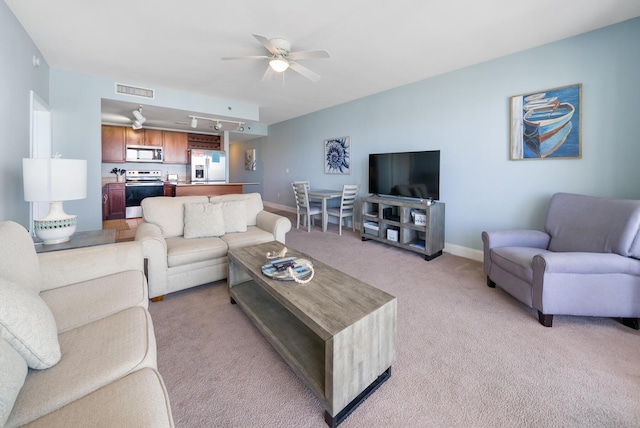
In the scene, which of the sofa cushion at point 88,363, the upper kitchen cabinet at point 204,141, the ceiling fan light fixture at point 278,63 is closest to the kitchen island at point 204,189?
the upper kitchen cabinet at point 204,141

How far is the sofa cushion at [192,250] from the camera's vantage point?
2.45 m

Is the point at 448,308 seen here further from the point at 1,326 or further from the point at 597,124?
the point at 1,326

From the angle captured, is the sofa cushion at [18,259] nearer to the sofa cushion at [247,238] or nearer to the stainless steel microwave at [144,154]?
the sofa cushion at [247,238]

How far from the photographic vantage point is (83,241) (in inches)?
89.9

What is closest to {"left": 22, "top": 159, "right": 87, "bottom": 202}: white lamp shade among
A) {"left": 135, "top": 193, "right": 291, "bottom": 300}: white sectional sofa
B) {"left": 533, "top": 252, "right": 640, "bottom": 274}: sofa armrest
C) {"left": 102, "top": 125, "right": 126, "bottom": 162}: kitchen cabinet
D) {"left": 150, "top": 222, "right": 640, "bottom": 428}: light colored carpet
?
{"left": 135, "top": 193, "right": 291, "bottom": 300}: white sectional sofa

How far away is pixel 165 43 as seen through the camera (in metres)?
2.94

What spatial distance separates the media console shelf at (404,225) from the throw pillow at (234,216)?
209cm

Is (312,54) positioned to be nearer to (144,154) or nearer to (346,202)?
(346,202)

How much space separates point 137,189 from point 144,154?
95 cm

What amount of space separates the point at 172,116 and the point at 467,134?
17.3ft

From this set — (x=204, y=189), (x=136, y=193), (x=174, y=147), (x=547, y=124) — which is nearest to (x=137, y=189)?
(x=136, y=193)

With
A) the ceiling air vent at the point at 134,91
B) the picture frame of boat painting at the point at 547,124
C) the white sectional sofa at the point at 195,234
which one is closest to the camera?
the white sectional sofa at the point at 195,234

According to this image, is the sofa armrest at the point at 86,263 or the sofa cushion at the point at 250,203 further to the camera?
the sofa cushion at the point at 250,203

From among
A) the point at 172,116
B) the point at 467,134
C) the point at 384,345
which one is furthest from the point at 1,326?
the point at 172,116
